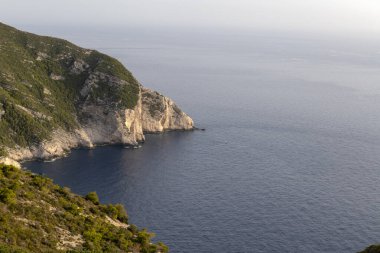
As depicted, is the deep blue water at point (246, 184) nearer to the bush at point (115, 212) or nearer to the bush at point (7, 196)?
the bush at point (115, 212)

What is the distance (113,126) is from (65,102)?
19096 mm

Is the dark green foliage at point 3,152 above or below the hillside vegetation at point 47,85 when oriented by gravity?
below

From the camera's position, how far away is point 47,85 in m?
154

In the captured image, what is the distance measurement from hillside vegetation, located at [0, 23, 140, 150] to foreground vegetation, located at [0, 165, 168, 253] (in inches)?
3403

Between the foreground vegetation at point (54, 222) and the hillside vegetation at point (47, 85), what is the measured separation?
284 feet

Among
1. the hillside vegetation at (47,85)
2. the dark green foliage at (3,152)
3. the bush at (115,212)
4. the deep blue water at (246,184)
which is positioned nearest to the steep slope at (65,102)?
the hillside vegetation at (47,85)

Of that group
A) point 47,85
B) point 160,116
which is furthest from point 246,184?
point 47,85

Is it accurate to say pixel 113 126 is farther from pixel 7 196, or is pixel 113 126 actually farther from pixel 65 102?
pixel 7 196

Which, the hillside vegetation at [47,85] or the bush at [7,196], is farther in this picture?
the hillside vegetation at [47,85]

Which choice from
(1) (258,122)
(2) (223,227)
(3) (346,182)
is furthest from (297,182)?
(1) (258,122)

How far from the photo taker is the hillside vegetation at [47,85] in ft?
426

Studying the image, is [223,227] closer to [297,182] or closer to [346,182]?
[297,182]

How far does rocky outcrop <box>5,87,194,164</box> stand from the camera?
425 feet

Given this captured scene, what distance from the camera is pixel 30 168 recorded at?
119m
